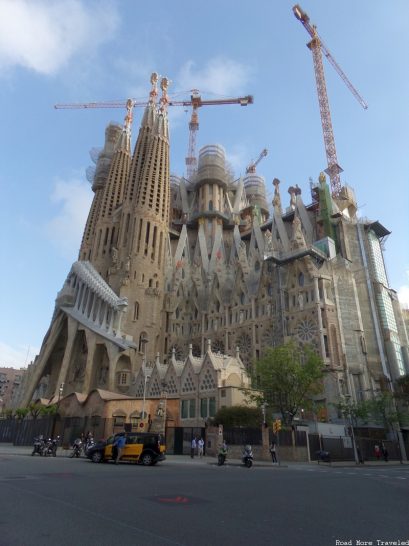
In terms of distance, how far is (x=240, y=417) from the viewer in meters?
27.8

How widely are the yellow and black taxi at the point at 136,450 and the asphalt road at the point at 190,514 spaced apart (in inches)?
306

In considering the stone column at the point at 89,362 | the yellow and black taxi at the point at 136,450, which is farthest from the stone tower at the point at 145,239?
the yellow and black taxi at the point at 136,450

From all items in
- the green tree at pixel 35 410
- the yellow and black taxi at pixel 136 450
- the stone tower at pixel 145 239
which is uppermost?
the stone tower at pixel 145 239

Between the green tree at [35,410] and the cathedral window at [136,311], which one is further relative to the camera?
the cathedral window at [136,311]

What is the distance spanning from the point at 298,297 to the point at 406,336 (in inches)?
622

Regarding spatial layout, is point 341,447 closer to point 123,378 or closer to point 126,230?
point 123,378

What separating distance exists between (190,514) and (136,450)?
39.3 ft

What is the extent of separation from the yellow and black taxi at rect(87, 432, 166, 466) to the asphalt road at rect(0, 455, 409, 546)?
7.78m

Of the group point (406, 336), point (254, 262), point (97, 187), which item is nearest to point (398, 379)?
point (406, 336)

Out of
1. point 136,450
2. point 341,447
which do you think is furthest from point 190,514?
point 341,447

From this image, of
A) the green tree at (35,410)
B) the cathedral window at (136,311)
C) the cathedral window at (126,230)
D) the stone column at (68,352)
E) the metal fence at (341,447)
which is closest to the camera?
the metal fence at (341,447)

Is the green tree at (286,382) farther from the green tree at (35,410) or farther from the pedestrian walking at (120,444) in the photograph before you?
the green tree at (35,410)

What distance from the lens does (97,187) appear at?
69.8 m

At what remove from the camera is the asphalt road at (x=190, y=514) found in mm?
4953
